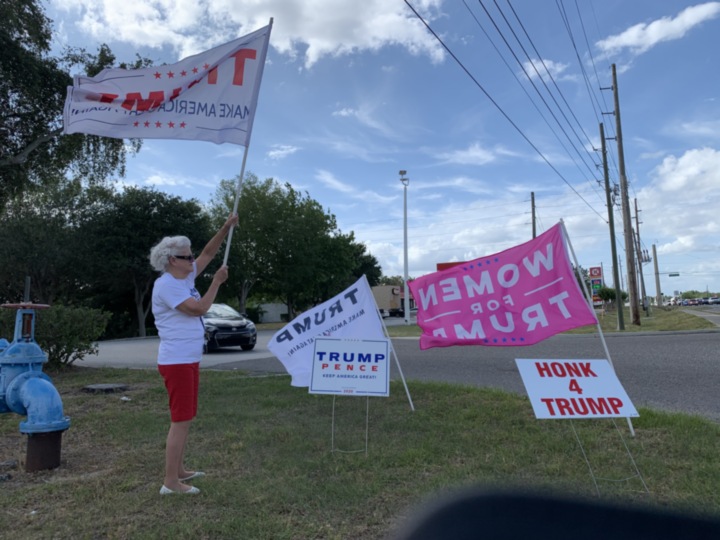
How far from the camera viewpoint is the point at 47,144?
12891mm

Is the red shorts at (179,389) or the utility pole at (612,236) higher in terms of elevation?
the utility pole at (612,236)

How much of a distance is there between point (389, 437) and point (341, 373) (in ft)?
2.59

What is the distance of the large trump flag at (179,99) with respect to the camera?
575cm

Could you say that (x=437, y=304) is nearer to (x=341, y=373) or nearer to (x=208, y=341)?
(x=341, y=373)

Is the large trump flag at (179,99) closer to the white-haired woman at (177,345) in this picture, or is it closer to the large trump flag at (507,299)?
the white-haired woman at (177,345)

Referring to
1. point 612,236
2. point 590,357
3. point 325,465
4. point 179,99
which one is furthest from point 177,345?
point 612,236

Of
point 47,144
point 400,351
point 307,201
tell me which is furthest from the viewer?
point 307,201

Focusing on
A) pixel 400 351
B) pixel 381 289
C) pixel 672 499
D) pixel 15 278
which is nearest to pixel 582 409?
pixel 672 499

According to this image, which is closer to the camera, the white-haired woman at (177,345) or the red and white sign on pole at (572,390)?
the white-haired woman at (177,345)

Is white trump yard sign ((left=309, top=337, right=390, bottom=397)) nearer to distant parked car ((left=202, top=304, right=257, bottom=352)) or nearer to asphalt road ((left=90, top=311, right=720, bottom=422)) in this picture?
asphalt road ((left=90, top=311, right=720, bottom=422))

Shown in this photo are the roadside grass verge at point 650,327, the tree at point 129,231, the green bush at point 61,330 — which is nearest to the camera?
the green bush at point 61,330

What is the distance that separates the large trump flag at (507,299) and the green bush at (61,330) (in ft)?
26.4

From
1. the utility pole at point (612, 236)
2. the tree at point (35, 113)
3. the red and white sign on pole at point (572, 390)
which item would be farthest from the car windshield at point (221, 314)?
the utility pole at point (612, 236)

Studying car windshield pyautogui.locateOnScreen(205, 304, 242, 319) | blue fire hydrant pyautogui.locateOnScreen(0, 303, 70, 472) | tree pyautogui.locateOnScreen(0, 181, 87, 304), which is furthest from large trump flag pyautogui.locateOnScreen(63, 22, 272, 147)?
tree pyautogui.locateOnScreen(0, 181, 87, 304)
